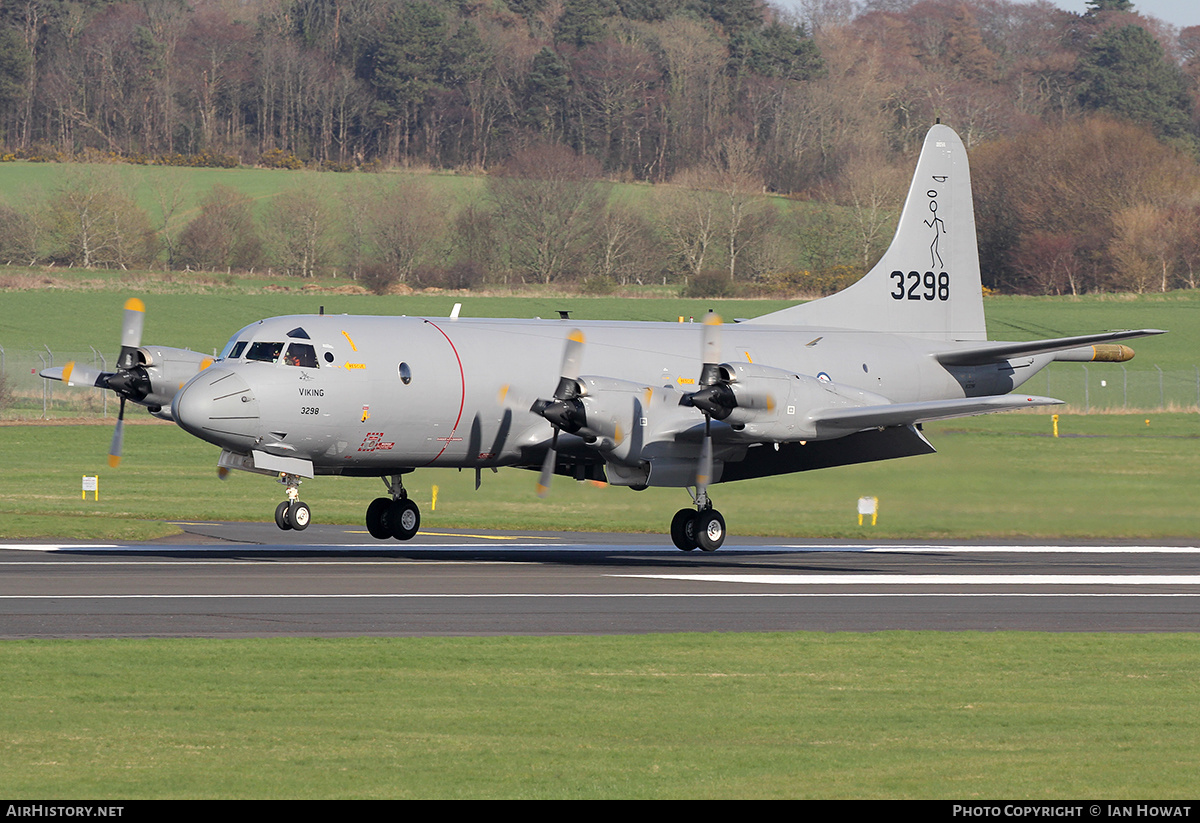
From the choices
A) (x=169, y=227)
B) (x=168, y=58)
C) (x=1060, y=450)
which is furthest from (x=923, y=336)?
(x=168, y=58)

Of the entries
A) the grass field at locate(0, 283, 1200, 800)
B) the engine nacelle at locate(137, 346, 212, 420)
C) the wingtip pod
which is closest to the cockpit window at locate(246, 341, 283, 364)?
the engine nacelle at locate(137, 346, 212, 420)

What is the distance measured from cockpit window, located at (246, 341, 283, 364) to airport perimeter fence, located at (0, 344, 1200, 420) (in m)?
33.8

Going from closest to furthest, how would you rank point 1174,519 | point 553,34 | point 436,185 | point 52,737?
point 52,737
point 1174,519
point 436,185
point 553,34

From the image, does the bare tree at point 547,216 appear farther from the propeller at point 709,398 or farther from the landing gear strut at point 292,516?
the landing gear strut at point 292,516

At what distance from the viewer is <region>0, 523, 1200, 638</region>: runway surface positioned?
67.1 ft

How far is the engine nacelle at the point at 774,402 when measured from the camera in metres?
29.7

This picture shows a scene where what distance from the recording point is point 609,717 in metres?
14.0

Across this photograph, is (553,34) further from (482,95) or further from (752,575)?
(752,575)

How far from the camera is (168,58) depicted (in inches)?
6260

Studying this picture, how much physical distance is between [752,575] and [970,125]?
426ft

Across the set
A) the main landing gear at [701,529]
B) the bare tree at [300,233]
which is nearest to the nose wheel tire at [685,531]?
the main landing gear at [701,529]

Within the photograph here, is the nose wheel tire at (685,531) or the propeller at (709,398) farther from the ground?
the propeller at (709,398)

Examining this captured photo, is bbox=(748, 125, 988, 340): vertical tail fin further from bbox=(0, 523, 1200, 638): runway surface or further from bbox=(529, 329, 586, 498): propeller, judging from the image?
bbox=(529, 329, 586, 498): propeller

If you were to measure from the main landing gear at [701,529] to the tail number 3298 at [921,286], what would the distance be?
9668 mm
